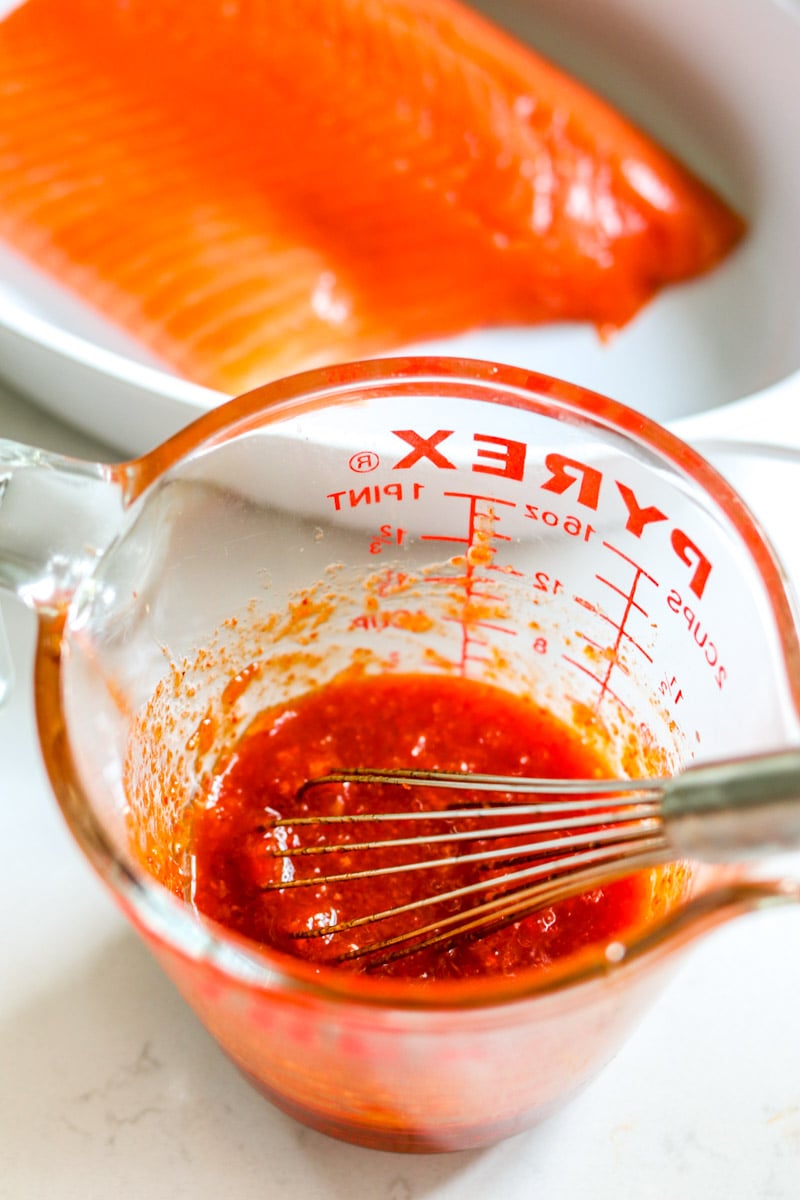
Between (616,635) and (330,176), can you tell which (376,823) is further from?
(330,176)

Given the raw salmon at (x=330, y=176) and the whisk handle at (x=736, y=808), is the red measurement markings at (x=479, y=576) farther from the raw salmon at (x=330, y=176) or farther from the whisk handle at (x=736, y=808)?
the raw salmon at (x=330, y=176)

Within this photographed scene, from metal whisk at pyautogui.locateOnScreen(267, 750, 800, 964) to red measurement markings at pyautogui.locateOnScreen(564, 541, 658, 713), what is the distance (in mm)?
72

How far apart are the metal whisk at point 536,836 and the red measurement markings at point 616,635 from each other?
0.07 meters

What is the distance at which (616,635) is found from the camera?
0.72 meters

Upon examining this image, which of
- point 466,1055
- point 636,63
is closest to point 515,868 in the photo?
point 466,1055

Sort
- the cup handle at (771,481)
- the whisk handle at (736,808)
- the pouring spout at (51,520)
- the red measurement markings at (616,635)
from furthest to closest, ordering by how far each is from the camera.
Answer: the cup handle at (771,481) < the red measurement markings at (616,635) < the pouring spout at (51,520) < the whisk handle at (736,808)

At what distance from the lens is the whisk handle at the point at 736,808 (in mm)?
441

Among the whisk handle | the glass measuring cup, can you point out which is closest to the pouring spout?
the glass measuring cup

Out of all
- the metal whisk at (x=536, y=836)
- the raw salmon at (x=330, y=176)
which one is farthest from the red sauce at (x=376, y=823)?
the raw salmon at (x=330, y=176)

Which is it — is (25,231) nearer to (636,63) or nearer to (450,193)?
(450,193)

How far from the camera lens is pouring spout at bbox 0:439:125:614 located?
1.91 ft

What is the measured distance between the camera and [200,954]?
0.48 meters

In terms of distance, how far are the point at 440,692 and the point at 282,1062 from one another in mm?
252

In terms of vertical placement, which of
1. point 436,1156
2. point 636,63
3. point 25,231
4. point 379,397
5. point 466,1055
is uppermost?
point 636,63
